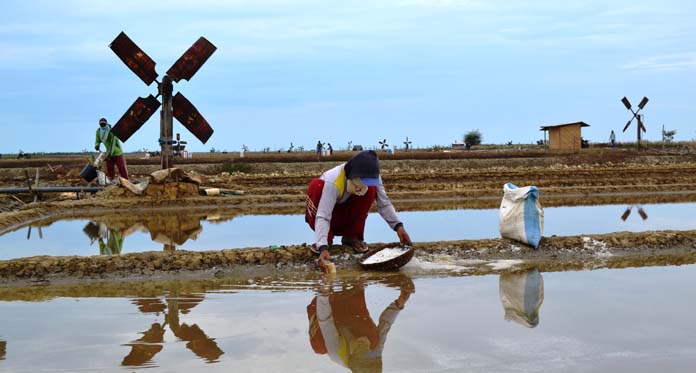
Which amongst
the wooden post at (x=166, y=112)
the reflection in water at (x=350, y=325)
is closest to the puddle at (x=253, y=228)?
the wooden post at (x=166, y=112)

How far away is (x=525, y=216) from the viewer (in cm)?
784

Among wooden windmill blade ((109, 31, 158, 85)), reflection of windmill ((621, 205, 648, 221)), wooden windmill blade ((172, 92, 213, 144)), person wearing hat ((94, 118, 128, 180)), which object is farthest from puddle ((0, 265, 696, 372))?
person wearing hat ((94, 118, 128, 180))

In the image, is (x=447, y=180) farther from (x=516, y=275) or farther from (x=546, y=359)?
(x=546, y=359)

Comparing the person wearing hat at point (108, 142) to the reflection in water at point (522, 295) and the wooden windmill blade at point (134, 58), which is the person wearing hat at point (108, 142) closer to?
the wooden windmill blade at point (134, 58)

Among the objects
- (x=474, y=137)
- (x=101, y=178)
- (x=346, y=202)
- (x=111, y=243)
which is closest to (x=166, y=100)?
(x=101, y=178)

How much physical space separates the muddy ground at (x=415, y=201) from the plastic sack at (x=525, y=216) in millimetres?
125

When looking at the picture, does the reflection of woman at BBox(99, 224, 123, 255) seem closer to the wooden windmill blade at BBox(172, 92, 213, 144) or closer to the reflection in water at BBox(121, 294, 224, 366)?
the reflection in water at BBox(121, 294, 224, 366)

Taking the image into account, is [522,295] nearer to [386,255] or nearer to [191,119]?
[386,255]

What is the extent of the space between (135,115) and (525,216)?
29.4 ft

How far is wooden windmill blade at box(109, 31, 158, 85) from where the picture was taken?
14.1 m

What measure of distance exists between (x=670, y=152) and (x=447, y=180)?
16950 mm

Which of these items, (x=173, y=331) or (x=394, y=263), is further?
(x=394, y=263)

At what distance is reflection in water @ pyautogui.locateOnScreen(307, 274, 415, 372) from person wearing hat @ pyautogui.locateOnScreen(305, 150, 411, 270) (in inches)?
22.3

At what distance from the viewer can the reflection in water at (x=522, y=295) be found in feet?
17.0
